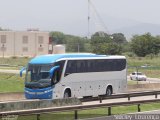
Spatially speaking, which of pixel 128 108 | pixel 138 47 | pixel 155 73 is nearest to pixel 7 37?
pixel 138 47

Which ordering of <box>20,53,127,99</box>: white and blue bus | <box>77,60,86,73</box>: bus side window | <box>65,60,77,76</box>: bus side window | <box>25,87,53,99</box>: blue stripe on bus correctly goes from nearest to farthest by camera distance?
<box>25,87,53,99</box>: blue stripe on bus → <box>20,53,127,99</box>: white and blue bus → <box>65,60,77,76</box>: bus side window → <box>77,60,86,73</box>: bus side window

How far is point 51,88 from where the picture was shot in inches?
1235

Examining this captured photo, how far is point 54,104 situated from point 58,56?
8.92 m

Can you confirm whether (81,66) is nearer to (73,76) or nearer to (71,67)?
(73,76)

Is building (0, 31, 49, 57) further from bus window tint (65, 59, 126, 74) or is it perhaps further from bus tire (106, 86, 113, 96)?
bus tire (106, 86, 113, 96)

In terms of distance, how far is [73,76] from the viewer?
3338cm

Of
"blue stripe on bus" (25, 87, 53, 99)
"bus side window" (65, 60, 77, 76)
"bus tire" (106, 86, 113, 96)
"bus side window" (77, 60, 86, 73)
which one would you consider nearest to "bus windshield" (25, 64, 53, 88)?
"blue stripe on bus" (25, 87, 53, 99)

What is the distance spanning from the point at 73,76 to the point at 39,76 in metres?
2.85

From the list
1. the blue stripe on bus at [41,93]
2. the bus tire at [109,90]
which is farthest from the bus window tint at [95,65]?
the blue stripe on bus at [41,93]

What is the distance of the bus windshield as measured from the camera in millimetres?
31297

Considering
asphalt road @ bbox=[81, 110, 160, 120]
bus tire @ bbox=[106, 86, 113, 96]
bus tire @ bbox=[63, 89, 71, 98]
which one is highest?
asphalt road @ bbox=[81, 110, 160, 120]

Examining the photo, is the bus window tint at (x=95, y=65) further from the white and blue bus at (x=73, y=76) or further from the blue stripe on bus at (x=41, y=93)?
the blue stripe on bus at (x=41, y=93)

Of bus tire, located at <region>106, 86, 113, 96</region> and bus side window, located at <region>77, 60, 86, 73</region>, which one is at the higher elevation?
bus side window, located at <region>77, 60, 86, 73</region>

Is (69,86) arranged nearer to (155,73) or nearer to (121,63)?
(121,63)
